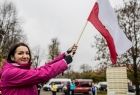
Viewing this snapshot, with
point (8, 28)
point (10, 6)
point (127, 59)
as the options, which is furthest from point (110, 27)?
point (10, 6)

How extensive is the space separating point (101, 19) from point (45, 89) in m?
64.1

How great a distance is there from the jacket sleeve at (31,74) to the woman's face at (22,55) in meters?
0.11

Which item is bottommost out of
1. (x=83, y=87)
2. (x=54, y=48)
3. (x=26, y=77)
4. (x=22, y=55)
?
(x=26, y=77)

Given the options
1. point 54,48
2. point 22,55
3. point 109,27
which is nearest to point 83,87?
point 54,48

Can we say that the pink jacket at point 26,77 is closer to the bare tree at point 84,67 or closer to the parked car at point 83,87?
the parked car at point 83,87

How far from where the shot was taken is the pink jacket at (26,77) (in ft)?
14.5

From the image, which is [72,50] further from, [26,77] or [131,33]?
[131,33]

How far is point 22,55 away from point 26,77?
0.26 m

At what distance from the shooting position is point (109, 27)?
6680 mm

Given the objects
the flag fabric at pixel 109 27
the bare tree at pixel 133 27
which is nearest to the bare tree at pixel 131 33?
the bare tree at pixel 133 27

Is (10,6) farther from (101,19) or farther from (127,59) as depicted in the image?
(101,19)

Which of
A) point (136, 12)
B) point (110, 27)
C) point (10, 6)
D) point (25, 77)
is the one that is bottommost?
point (25, 77)

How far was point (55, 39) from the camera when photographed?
93.2 m

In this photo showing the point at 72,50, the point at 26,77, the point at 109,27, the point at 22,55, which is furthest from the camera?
the point at 109,27
